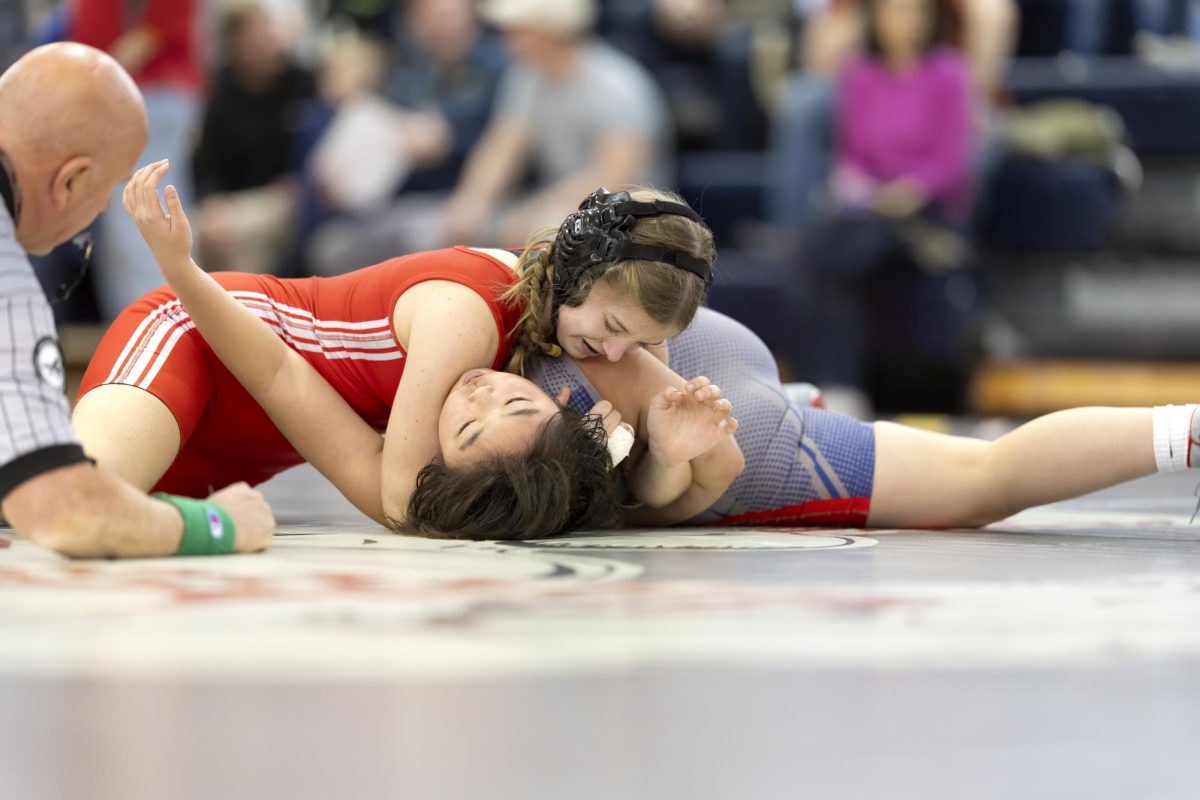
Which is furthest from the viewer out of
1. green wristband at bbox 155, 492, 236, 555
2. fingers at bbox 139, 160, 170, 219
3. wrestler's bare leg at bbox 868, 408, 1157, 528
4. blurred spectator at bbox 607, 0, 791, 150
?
blurred spectator at bbox 607, 0, 791, 150

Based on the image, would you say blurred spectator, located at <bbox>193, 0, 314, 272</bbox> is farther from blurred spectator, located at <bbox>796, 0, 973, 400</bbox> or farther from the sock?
the sock

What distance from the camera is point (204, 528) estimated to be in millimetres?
1942

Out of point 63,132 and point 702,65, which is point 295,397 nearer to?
point 63,132

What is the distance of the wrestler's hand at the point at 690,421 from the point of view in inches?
86.6

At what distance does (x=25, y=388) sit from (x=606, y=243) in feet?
2.93

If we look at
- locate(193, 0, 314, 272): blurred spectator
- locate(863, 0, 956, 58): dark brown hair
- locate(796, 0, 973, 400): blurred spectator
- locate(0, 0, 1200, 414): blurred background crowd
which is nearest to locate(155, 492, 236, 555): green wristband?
locate(0, 0, 1200, 414): blurred background crowd

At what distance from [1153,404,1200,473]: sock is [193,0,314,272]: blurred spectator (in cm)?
458

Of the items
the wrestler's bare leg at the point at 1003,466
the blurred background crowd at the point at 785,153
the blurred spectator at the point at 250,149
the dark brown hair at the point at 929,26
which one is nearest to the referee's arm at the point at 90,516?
the wrestler's bare leg at the point at 1003,466

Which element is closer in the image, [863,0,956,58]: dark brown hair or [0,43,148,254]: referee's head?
[0,43,148,254]: referee's head

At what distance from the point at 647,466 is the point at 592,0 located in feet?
15.2

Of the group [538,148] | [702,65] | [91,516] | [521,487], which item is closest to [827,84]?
[702,65]

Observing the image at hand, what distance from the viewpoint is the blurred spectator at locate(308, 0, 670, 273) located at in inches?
222

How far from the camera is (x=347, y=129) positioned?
6176 mm

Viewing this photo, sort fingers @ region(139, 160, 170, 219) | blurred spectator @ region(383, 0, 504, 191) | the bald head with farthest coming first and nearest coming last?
blurred spectator @ region(383, 0, 504, 191) → fingers @ region(139, 160, 170, 219) → the bald head
